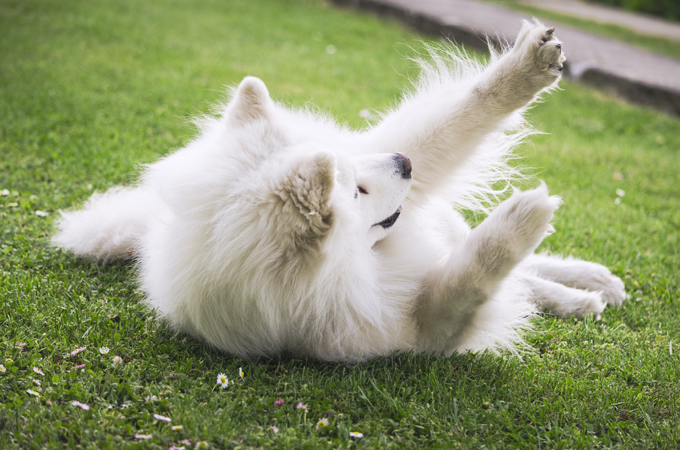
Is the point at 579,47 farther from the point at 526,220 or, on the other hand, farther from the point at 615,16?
the point at 526,220

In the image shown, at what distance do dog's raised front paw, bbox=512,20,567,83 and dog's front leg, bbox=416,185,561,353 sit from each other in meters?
0.73

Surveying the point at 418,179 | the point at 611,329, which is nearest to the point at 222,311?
the point at 418,179

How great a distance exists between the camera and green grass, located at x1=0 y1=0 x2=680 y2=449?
2133mm

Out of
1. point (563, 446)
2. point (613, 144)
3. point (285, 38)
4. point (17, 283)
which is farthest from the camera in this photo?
point (285, 38)

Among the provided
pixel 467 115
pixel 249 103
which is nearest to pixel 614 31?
pixel 467 115

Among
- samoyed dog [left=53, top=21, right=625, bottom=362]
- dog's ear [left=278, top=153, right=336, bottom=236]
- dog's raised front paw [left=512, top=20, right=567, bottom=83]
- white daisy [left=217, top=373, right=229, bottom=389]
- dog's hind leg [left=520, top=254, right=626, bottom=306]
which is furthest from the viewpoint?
dog's hind leg [left=520, top=254, right=626, bottom=306]

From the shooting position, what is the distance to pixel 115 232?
3.31m

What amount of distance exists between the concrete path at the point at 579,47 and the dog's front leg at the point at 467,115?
3331 millimetres

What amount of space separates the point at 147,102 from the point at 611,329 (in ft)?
16.8

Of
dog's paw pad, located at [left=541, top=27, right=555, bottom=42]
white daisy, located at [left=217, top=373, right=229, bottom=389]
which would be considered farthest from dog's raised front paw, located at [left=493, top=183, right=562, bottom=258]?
white daisy, located at [left=217, top=373, right=229, bottom=389]

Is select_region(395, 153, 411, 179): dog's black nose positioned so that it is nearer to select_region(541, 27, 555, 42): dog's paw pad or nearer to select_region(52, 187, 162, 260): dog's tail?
select_region(541, 27, 555, 42): dog's paw pad

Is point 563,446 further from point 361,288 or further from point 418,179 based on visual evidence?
point 418,179

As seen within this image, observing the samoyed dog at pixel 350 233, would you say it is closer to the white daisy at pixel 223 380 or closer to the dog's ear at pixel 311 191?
the dog's ear at pixel 311 191

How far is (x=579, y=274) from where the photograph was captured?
3494 mm
